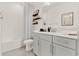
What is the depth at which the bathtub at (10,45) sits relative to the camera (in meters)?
2.70

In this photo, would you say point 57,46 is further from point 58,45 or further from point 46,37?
point 46,37

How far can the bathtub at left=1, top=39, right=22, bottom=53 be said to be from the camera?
270 centimetres

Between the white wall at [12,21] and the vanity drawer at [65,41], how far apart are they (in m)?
2.00

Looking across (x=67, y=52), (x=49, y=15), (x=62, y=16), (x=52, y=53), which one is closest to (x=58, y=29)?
(x=62, y=16)

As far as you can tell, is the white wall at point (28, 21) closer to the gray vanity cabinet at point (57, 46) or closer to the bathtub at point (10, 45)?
the bathtub at point (10, 45)

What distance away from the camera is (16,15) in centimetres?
319

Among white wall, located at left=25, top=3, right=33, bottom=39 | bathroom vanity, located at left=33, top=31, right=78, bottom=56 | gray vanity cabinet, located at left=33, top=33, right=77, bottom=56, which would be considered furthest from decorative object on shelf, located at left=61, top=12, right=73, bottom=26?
white wall, located at left=25, top=3, right=33, bottom=39

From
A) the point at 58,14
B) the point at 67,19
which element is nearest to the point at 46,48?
the point at 67,19

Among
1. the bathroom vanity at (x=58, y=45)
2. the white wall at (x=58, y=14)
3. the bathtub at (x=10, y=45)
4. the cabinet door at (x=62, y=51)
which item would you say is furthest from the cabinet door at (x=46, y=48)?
the bathtub at (x=10, y=45)

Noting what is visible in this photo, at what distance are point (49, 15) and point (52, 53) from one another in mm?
1329

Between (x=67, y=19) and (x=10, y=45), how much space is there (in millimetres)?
2247

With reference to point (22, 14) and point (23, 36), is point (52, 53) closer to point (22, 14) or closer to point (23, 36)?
point (23, 36)

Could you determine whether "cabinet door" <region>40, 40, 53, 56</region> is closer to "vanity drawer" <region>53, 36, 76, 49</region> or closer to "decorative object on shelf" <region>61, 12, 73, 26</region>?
"vanity drawer" <region>53, 36, 76, 49</region>

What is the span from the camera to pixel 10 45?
2.89m
